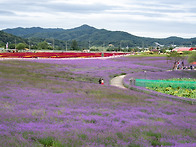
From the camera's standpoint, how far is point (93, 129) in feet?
31.1

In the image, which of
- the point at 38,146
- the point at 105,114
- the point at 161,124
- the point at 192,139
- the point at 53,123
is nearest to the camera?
the point at 38,146

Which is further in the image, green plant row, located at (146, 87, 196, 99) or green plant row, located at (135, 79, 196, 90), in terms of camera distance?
green plant row, located at (135, 79, 196, 90)

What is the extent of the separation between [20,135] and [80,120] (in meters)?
3.52

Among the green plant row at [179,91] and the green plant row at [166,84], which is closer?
the green plant row at [179,91]

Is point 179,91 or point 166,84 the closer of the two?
point 179,91

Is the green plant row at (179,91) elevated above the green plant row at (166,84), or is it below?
below

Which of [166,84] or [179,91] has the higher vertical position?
[166,84]

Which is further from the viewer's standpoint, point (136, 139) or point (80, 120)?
point (80, 120)

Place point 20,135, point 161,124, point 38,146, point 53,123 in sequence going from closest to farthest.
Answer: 1. point 38,146
2. point 20,135
3. point 53,123
4. point 161,124

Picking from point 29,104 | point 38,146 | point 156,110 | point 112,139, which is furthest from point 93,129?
point 156,110

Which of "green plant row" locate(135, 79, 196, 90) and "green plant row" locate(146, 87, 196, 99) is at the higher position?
"green plant row" locate(135, 79, 196, 90)

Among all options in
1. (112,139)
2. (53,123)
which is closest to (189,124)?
(112,139)

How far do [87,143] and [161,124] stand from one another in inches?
175

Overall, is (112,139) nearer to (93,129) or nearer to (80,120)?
(93,129)
